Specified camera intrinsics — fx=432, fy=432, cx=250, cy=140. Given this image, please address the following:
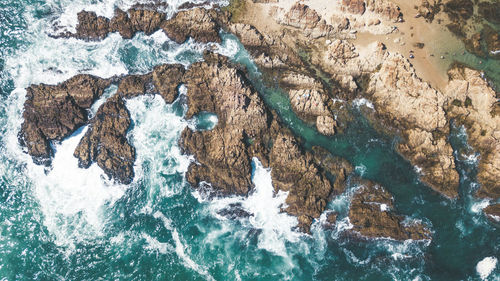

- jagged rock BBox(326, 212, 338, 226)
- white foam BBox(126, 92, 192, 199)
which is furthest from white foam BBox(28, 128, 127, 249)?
jagged rock BBox(326, 212, 338, 226)

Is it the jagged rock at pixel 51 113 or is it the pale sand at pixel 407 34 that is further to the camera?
the pale sand at pixel 407 34

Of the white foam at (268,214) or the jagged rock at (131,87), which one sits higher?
the jagged rock at (131,87)

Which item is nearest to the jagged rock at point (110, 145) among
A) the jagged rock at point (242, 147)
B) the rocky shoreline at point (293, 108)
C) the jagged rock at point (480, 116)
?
the rocky shoreline at point (293, 108)

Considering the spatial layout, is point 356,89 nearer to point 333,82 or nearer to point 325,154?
point 333,82

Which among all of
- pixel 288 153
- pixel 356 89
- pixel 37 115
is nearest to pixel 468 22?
pixel 356 89

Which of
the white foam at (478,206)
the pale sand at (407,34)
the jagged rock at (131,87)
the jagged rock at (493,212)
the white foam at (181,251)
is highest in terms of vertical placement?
the pale sand at (407,34)

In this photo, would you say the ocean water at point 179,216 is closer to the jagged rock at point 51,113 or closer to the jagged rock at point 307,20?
the jagged rock at point 51,113
